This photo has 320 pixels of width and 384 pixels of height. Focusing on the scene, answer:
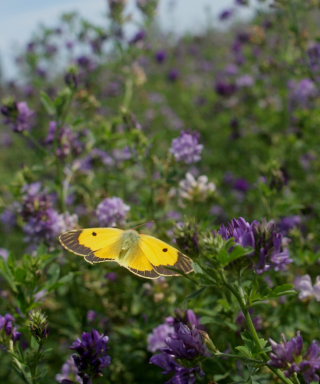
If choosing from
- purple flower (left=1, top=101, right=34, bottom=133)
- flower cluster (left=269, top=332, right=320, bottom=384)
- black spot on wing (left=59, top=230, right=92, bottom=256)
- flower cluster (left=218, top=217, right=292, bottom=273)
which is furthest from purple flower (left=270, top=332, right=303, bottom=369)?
purple flower (left=1, top=101, right=34, bottom=133)

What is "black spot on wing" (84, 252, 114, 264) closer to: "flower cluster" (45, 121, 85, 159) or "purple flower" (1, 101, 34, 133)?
"flower cluster" (45, 121, 85, 159)

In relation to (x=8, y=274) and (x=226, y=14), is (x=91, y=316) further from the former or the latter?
(x=226, y=14)

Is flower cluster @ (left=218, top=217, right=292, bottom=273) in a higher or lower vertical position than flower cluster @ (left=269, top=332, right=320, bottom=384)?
higher

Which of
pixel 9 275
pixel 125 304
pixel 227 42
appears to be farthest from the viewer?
pixel 227 42

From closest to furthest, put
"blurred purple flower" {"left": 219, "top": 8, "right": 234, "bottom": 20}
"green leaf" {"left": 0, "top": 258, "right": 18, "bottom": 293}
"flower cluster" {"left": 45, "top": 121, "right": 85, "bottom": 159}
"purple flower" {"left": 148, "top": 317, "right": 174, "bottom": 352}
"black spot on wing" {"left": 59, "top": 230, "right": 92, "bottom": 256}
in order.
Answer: "black spot on wing" {"left": 59, "top": 230, "right": 92, "bottom": 256}, "green leaf" {"left": 0, "top": 258, "right": 18, "bottom": 293}, "purple flower" {"left": 148, "top": 317, "right": 174, "bottom": 352}, "flower cluster" {"left": 45, "top": 121, "right": 85, "bottom": 159}, "blurred purple flower" {"left": 219, "top": 8, "right": 234, "bottom": 20}

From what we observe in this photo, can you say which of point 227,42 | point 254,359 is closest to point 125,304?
point 254,359

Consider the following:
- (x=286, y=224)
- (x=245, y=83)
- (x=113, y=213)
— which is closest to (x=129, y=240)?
(x=113, y=213)

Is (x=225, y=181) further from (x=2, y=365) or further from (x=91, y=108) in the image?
(x=2, y=365)
